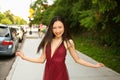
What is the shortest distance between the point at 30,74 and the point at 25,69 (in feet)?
3.74

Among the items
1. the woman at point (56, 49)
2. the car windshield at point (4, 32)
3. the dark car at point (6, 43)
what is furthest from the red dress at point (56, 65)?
the car windshield at point (4, 32)

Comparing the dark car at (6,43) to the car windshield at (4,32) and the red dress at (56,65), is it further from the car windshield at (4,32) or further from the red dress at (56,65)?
the red dress at (56,65)

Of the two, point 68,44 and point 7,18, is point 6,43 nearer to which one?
point 68,44

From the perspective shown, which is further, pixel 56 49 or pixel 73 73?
pixel 73 73

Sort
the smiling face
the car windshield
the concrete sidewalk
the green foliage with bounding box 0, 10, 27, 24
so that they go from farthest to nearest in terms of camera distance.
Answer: the green foliage with bounding box 0, 10, 27, 24 → the car windshield → the concrete sidewalk → the smiling face

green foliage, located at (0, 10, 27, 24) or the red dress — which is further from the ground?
the red dress

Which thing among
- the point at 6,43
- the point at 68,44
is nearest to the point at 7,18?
the point at 6,43

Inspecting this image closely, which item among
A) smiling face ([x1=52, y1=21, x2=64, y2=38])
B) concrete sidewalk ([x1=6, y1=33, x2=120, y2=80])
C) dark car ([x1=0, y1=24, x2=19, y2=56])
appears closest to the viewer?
smiling face ([x1=52, y1=21, x2=64, y2=38])

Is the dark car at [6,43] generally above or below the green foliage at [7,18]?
above

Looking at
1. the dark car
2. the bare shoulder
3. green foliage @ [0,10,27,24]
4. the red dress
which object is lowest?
green foliage @ [0,10,27,24]

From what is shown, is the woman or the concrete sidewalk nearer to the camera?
the woman

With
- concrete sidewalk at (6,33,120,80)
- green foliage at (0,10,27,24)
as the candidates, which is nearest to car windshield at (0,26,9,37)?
concrete sidewalk at (6,33,120,80)

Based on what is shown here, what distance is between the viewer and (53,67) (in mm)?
4059

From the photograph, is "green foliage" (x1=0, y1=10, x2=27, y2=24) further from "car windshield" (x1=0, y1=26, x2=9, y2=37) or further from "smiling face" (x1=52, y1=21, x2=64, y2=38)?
"smiling face" (x1=52, y1=21, x2=64, y2=38)
